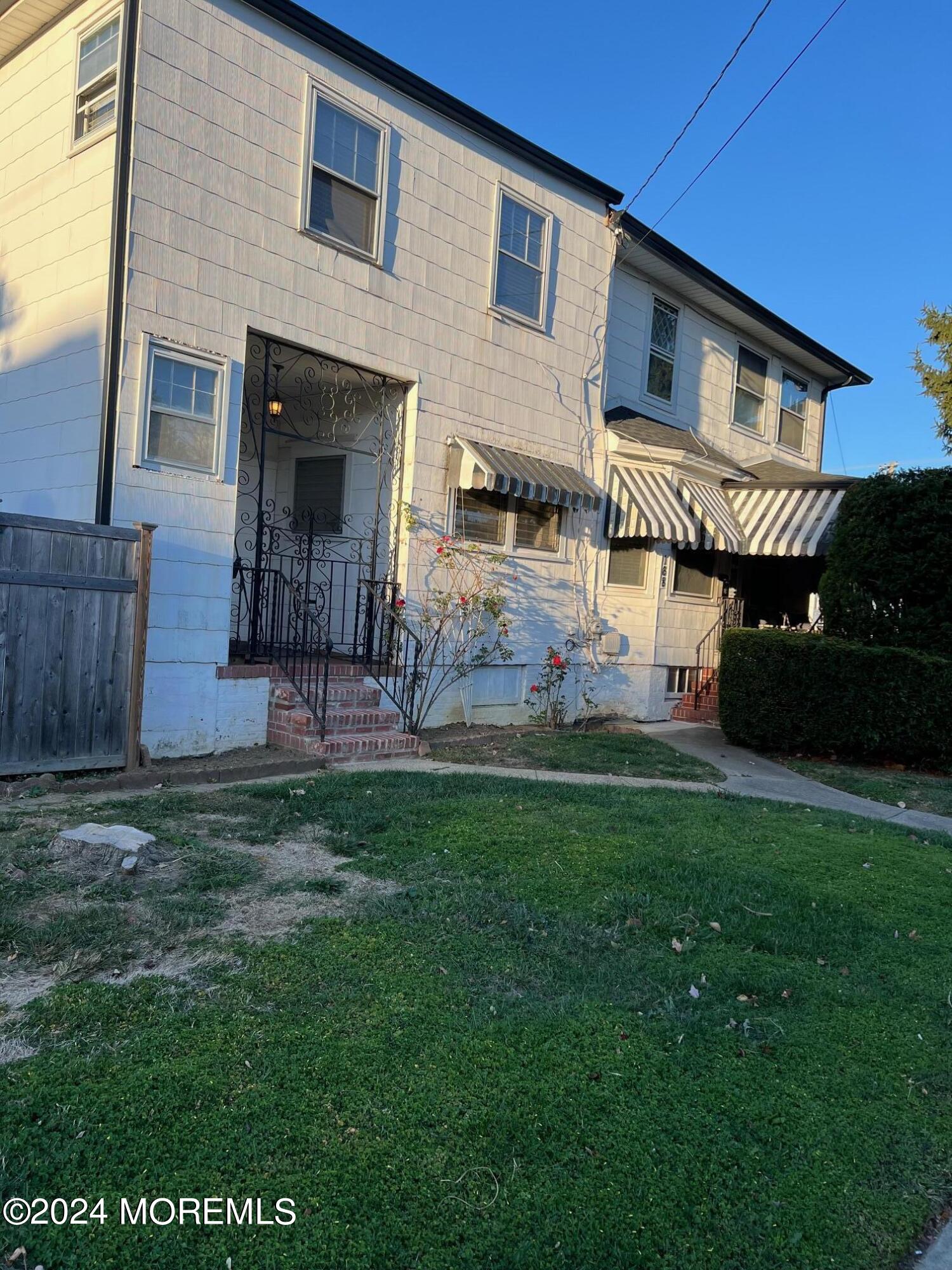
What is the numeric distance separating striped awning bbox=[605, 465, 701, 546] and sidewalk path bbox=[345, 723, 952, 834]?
11.7 ft

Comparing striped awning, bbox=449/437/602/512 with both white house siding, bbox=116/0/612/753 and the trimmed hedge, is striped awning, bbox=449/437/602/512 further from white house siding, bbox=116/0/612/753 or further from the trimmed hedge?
the trimmed hedge

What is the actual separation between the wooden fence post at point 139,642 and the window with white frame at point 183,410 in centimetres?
84

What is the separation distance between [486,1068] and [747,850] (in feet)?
10.9

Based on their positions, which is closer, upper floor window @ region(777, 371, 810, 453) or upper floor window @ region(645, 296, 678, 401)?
upper floor window @ region(645, 296, 678, 401)

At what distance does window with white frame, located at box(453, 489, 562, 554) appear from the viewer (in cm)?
1048

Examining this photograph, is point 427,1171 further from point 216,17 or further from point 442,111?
point 442,111

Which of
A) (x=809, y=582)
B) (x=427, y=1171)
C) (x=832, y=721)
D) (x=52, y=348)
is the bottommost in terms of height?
(x=427, y=1171)

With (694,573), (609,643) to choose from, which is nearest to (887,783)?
(609,643)

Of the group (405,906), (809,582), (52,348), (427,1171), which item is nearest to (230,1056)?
(427,1171)

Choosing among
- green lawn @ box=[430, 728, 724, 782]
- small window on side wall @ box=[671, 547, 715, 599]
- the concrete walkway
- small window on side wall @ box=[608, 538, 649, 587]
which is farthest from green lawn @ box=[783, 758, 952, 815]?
small window on side wall @ box=[671, 547, 715, 599]

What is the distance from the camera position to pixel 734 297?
14.1 metres

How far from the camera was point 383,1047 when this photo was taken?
3100 mm

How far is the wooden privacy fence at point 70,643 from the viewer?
641cm

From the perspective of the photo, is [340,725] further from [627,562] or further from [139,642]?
[627,562]
